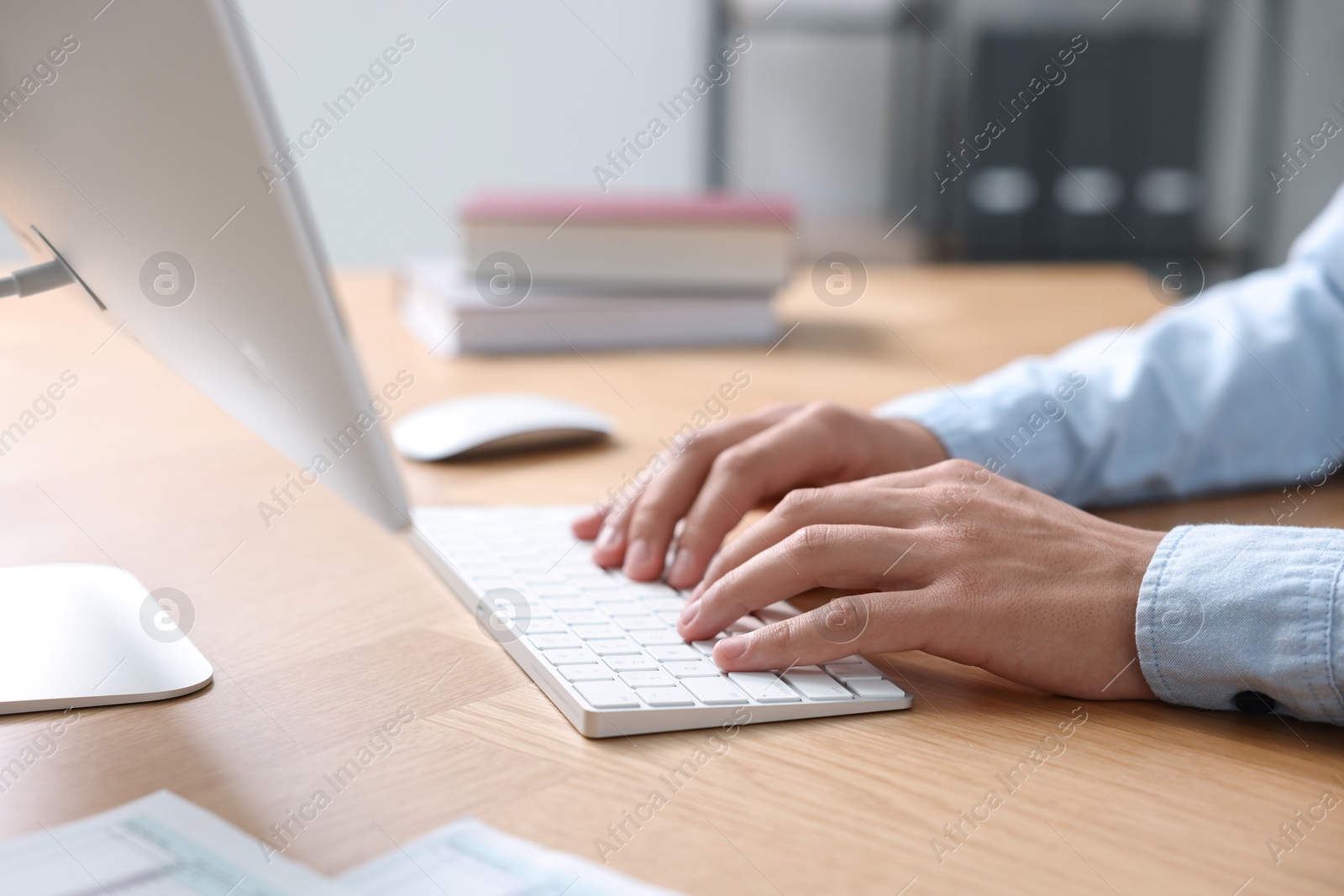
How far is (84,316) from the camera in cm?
130

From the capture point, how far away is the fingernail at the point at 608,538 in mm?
636

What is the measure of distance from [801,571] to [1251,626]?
0.64ft

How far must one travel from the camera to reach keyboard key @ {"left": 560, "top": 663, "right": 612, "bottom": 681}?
48 cm

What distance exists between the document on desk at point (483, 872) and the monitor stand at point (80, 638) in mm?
166

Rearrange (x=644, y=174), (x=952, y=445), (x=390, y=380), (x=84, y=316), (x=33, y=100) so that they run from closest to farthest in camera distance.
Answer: (x=33, y=100) → (x=952, y=445) → (x=390, y=380) → (x=84, y=316) → (x=644, y=174)

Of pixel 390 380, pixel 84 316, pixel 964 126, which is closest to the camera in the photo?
→ pixel 390 380

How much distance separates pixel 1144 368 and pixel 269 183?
0.66 meters

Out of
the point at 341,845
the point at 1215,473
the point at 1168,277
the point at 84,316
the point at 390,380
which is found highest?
the point at 84,316

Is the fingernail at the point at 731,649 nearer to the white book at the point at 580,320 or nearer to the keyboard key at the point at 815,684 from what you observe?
the keyboard key at the point at 815,684

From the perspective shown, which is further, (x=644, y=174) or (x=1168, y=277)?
(x=644, y=174)

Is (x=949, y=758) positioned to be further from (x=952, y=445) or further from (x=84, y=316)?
(x=84, y=316)

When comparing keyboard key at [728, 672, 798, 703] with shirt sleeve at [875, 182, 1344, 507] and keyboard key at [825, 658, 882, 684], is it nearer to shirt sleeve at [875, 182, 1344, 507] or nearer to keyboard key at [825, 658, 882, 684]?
keyboard key at [825, 658, 882, 684]

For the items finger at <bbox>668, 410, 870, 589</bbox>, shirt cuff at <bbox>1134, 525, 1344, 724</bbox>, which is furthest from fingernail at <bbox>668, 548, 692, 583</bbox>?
shirt cuff at <bbox>1134, 525, 1344, 724</bbox>

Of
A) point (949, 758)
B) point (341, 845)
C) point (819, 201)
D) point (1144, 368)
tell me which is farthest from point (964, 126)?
point (341, 845)
